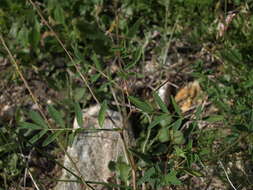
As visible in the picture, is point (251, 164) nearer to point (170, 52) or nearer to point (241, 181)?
point (241, 181)

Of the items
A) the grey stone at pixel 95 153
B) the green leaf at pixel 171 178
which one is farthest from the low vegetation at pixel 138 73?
the green leaf at pixel 171 178

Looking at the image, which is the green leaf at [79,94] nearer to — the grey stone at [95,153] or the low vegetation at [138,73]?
the low vegetation at [138,73]

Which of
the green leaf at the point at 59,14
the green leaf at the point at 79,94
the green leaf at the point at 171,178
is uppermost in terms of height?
the green leaf at the point at 59,14

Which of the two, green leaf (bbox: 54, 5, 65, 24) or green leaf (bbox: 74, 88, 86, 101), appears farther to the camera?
green leaf (bbox: 54, 5, 65, 24)

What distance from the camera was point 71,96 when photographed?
2.95 meters

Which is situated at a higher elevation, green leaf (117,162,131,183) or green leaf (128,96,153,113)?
green leaf (128,96,153,113)

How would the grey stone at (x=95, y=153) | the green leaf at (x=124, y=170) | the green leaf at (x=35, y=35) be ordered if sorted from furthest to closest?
the green leaf at (x=35, y=35)
the grey stone at (x=95, y=153)
the green leaf at (x=124, y=170)

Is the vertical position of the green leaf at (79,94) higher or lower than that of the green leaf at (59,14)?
lower

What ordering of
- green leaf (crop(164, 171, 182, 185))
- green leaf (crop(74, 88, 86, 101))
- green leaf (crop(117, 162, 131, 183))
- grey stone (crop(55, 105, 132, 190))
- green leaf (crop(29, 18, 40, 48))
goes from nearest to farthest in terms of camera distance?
green leaf (crop(164, 171, 182, 185))
green leaf (crop(117, 162, 131, 183))
grey stone (crop(55, 105, 132, 190))
green leaf (crop(74, 88, 86, 101))
green leaf (crop(29, 18, 40, 48))

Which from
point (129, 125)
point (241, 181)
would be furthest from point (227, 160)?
point (129, 125)

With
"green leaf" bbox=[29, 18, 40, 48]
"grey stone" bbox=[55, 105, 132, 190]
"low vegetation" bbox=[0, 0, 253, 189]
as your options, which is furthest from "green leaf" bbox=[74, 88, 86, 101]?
"green leaf" bbox=[29, 18, 40, 48]

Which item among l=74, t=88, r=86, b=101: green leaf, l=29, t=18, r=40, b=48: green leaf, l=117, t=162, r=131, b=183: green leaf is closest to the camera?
l=117, t=162, r=131, b=183: green leaf

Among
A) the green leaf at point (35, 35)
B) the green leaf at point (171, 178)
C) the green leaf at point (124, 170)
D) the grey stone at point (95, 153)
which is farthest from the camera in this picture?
the green leaf at point (35, 35)

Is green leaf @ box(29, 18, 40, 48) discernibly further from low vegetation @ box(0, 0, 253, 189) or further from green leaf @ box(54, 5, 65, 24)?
green leaf @ box(54, 5, 65, 24)
